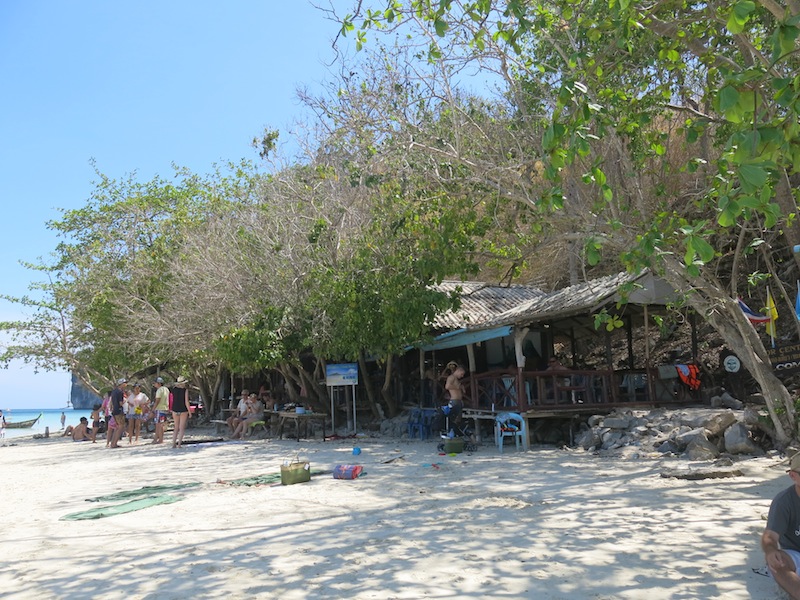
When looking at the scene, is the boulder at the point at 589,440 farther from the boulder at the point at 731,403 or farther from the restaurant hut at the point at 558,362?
the boulder at the point at 731,403

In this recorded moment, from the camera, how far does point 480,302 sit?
16266 mm

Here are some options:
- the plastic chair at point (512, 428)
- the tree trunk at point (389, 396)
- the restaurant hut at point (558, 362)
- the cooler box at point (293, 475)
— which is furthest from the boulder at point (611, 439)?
the tree trunk at point (389, 396)

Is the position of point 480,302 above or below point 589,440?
above

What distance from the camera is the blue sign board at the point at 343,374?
1458 cm

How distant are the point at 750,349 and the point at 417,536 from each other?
587 centimetres

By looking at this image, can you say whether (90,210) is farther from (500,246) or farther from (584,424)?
(584,424)

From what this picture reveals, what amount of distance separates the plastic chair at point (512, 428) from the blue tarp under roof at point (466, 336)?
1505 mm

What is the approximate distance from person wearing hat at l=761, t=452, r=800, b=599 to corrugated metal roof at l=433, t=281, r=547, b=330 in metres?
10.4

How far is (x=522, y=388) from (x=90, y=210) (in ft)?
64.1

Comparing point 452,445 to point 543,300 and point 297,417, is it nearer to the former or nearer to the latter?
point 543,300

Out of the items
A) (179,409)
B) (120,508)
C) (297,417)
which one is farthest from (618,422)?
(179,409)

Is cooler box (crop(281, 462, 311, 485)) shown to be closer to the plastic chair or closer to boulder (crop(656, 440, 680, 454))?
the plastic chair

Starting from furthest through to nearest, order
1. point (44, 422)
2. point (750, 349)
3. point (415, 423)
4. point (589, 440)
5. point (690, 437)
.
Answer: point (44, 422) < point (415, 423) < point (589, 440) < point (690, 437) < point (750, 349)

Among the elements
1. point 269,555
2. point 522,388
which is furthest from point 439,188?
point 269,555
